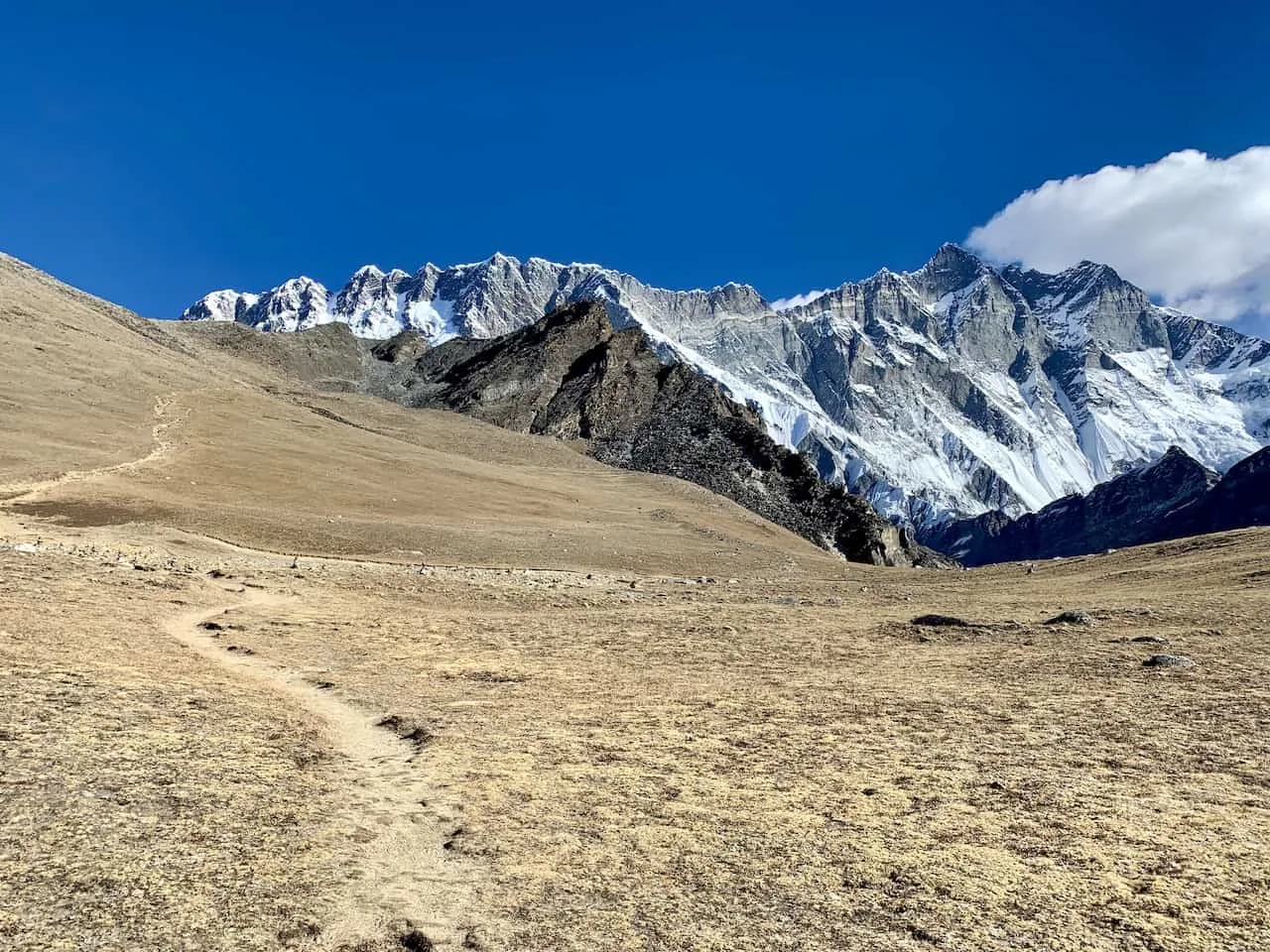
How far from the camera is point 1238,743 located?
42.6 ft

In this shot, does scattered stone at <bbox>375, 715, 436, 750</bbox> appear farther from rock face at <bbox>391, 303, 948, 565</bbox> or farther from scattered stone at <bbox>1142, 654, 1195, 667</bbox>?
rock face at <bbox>391, 303, 948, 565</bbox>

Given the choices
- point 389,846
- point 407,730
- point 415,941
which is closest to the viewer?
point 415,941

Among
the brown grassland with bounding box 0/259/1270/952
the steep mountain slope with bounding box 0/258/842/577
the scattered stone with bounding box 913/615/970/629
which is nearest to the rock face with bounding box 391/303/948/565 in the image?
the steep mountain slope with bounding box 0/258/842/577

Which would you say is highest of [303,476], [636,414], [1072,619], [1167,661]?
[636,414]

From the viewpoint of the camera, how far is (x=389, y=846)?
9.84 meters

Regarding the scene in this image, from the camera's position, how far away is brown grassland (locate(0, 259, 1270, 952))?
319 inches

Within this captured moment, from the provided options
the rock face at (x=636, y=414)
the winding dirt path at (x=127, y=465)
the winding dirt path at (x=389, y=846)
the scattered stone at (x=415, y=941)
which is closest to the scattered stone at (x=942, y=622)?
the winding dirt path at (x=389, y=846)

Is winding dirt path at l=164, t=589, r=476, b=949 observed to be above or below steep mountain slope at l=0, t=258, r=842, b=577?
below

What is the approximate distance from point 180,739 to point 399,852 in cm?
474

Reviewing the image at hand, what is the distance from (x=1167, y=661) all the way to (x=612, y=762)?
13668 mm

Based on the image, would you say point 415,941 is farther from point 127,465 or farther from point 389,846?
point 127,465

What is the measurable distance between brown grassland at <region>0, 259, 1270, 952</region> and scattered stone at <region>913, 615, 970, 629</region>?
114cm

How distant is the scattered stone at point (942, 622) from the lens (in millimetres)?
26062

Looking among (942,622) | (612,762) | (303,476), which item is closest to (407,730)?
(612,762)
